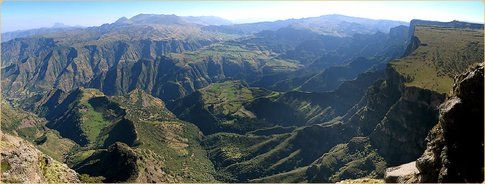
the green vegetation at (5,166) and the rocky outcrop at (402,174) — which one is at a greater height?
the rocky outcrop at (402,174)

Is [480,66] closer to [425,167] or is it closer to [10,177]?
[425,167]

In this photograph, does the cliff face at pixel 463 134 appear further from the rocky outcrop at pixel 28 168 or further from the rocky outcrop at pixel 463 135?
the rocky outcrop at pixel 28 168

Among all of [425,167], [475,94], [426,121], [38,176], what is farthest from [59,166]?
[426,121]

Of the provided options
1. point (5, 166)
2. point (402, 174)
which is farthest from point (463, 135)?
point (5, 166)

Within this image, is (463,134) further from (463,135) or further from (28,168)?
(28,168)

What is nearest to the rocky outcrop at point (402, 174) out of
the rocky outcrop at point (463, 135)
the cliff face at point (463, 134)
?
the rocky outcrop at point (463, 135)

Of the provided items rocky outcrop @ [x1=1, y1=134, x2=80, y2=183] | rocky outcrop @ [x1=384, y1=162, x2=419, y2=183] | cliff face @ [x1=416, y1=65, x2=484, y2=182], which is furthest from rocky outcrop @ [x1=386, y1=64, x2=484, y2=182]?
rocky outcrop @ [x1=1, y1=134, x2=80, y2=183]

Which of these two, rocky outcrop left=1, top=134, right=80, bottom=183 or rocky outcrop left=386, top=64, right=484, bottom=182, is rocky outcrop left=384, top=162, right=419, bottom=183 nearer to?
rocky outcrop left=386, top=64, right=484, bottom=182
